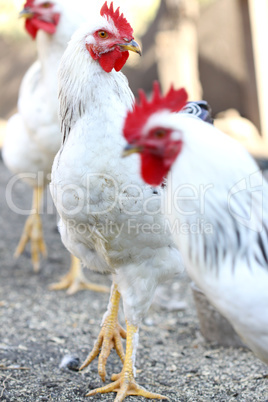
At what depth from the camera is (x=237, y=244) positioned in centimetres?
202

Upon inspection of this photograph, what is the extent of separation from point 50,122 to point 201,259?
7.68ft

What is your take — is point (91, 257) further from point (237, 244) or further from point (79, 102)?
point (237, 244)

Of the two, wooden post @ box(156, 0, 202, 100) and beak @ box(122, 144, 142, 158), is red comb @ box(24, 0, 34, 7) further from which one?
wooden post @ box(156, 0, 202, 100)

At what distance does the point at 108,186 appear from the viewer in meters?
2.50

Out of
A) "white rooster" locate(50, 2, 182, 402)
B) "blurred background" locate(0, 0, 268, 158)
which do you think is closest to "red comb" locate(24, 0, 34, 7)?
"white rooster" locate(50, 2, 182, 402)

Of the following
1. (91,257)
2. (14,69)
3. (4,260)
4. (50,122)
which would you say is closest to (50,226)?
(4,260)

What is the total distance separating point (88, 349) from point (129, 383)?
2.19ft

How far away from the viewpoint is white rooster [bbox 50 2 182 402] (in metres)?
2.51

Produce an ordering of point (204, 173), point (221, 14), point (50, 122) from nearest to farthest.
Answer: point (204, 173)
point (50, 122)
point (221, 14)

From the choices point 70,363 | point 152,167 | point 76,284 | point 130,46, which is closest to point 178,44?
point 76,284

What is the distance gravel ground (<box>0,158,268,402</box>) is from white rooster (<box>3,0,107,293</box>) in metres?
0.35
